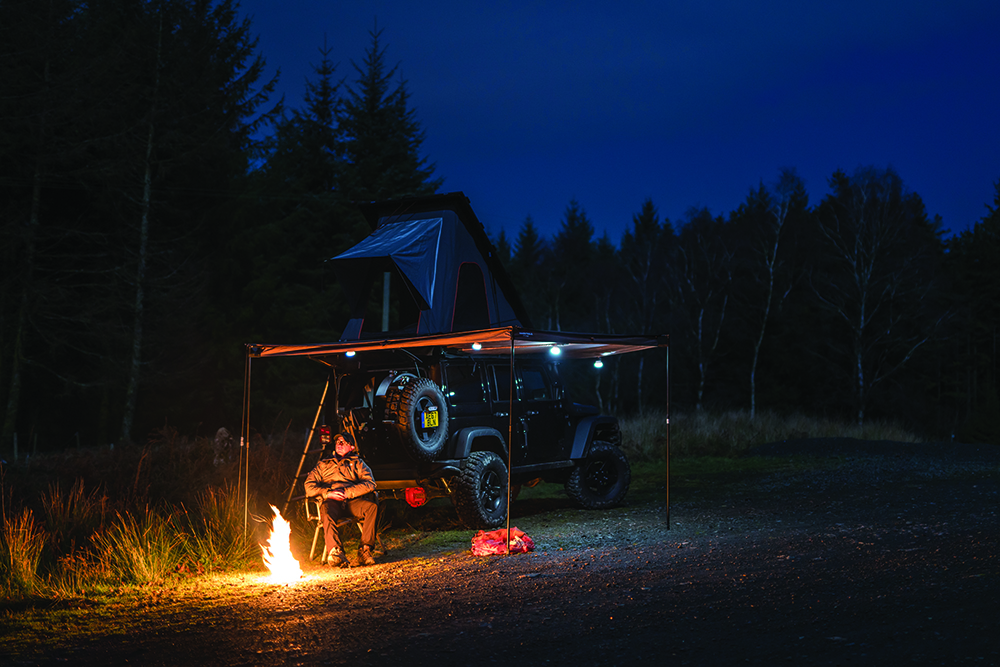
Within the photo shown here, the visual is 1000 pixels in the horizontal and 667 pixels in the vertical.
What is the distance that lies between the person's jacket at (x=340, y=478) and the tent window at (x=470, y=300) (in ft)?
17.9

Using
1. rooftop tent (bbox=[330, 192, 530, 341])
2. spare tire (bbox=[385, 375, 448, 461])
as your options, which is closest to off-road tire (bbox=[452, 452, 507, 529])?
spare tire (bbox=[385, 375, 448, 461])

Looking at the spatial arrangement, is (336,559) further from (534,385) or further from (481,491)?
(534,385)

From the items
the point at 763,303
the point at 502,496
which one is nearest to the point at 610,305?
the point at 763,303

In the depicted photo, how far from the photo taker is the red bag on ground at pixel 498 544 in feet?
27.6

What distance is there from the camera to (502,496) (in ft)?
34.3

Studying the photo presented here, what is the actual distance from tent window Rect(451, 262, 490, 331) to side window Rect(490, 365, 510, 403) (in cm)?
277

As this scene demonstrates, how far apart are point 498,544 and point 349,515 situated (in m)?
1.49

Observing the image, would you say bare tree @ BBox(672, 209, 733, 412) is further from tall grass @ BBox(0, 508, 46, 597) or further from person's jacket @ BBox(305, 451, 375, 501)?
tall grass @ BBox(0, 508, 46, 597)

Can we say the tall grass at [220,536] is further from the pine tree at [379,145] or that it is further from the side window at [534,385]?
the pine tree at [379,145]

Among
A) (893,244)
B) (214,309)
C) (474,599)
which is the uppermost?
(893,244)

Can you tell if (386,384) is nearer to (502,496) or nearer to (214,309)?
(502,496)

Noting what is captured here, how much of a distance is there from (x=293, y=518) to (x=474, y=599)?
14.3ft

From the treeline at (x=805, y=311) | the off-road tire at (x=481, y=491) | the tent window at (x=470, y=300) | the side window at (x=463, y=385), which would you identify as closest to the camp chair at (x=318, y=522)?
the off-road tire at (x=481, y=491)

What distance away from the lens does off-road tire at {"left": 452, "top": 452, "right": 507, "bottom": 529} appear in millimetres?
9758
